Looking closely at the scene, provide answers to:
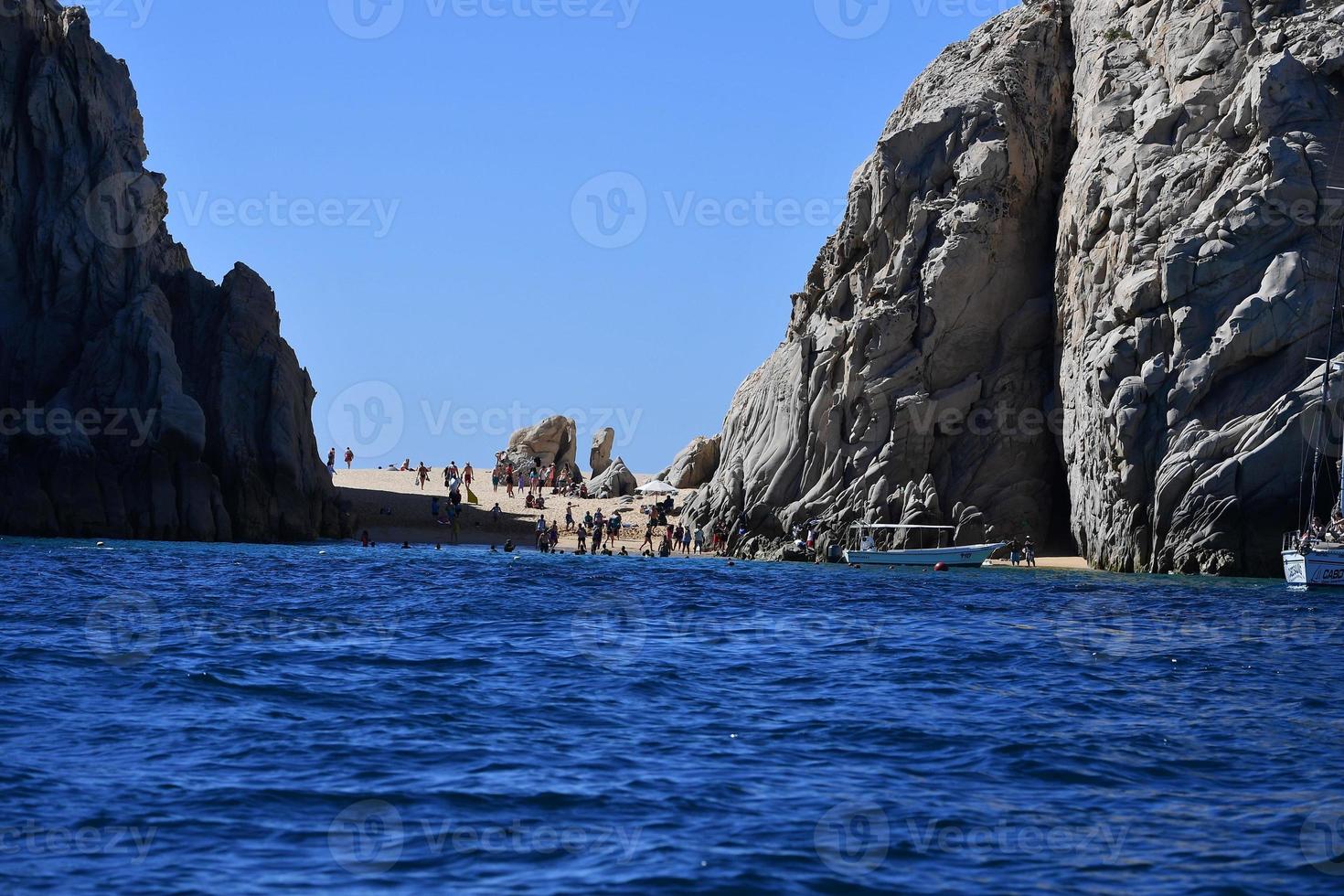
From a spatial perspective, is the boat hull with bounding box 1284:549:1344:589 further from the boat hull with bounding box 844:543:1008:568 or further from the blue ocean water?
the boat hull with bounding box 844:543:1008:568

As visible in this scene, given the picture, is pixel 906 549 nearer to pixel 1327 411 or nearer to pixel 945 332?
pixel 945 332

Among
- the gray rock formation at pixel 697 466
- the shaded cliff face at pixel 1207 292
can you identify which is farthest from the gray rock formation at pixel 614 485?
the shaded cliff face at pixel 1207 292

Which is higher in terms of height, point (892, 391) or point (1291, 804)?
point (892, 391)

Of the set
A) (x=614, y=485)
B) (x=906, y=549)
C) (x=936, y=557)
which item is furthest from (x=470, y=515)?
(x=936, y=557)

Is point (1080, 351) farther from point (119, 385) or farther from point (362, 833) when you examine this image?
point (362, 833)

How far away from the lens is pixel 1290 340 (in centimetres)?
4559

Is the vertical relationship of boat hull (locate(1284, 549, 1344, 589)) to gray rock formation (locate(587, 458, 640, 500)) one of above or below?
below

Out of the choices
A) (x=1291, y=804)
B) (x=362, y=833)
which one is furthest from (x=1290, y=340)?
(x=362, y=833)

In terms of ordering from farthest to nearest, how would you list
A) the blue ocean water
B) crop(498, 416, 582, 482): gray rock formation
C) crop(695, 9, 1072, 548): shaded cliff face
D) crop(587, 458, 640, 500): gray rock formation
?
crop(498, 416, 582, 482): gray rock formation < crop(587, 458, 640, 500): gray rock formation < crop(695, 9, 1072, 548): shaded cliff face < the blue ocean water

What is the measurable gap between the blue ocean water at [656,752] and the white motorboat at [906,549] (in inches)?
852

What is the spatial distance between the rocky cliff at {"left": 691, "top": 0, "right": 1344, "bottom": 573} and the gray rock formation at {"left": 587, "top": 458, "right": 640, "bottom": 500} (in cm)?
1417

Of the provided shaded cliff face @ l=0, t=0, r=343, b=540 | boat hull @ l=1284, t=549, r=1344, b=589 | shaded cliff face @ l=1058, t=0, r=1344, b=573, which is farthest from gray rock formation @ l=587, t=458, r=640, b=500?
boat hull @ l=1284, t=549, r=1344, b=589

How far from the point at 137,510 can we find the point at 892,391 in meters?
30.1

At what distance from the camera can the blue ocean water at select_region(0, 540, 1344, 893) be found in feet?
38.4
